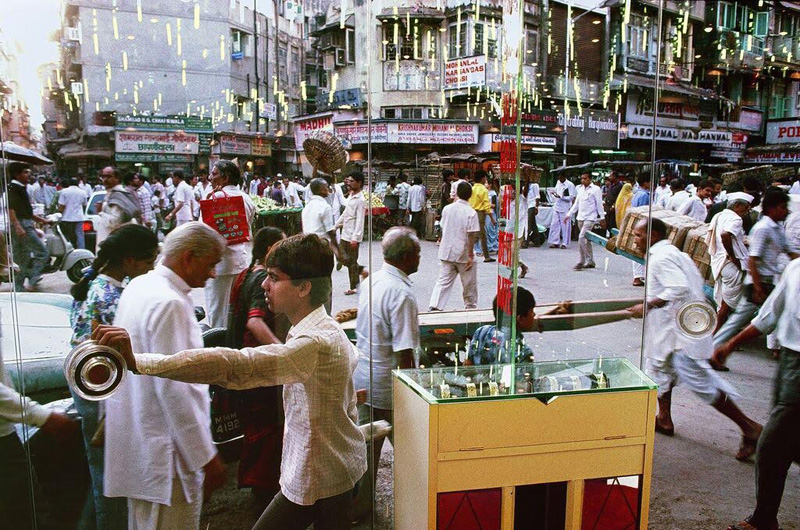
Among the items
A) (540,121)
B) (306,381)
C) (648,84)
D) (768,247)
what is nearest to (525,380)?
(306,381)

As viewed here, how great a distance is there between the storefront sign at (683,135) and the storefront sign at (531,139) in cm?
47

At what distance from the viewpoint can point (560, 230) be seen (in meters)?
4.71

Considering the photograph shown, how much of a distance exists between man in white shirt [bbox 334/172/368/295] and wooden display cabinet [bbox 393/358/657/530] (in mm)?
586

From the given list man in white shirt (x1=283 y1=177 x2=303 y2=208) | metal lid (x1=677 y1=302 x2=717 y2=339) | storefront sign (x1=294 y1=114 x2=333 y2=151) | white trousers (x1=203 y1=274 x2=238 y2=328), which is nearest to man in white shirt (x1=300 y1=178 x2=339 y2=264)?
man in white shirt (x1=283 y1=177 x2=303 y2=208)

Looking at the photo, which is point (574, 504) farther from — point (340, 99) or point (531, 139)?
point (340, 99)

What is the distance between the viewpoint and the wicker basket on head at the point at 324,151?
2.54 m

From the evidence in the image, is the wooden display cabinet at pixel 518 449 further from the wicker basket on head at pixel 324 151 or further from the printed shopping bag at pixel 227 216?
the wicker basket on head at pixel 324 151

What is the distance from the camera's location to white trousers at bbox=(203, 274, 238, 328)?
7.46ft

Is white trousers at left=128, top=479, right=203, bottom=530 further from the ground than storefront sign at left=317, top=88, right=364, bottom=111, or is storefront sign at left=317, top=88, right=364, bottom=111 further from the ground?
storefront sign at left=317, top=88, right=364, bottom=111

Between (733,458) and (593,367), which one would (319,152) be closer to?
(593,367)

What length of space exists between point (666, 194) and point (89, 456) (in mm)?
5838

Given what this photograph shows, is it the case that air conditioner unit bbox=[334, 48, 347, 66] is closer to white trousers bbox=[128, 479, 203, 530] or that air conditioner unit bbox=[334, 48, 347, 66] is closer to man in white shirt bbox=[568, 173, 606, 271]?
man in white shirt bbox=[568, 173, 606, 271]

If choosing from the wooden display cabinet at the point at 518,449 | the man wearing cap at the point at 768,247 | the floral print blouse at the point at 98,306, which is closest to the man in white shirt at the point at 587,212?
the man wearing cap at the point at 768,247

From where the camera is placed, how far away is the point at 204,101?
2.29m
